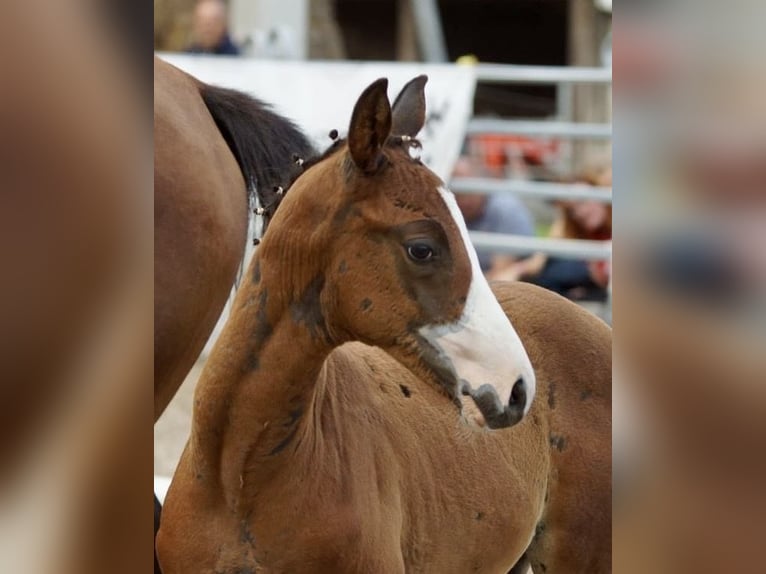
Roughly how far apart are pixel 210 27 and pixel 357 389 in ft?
8.46

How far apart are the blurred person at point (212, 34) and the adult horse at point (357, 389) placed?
7.93 ft

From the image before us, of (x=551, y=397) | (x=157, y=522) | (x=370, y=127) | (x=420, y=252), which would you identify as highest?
(x=370, y=127)

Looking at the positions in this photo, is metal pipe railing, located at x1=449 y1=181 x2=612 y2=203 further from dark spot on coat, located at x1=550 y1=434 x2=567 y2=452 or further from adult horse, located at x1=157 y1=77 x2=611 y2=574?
adult horse, located at x1=157 y1=77 x2=611 y2=574

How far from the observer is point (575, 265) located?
3408 millimetres

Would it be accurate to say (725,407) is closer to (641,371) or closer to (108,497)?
(641,371)

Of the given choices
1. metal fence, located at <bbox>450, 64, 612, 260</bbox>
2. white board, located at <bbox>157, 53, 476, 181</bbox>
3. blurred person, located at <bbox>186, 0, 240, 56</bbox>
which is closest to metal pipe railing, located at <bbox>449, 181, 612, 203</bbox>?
metal fence, located at <bbox>450, 64, 612, 260</bbox>

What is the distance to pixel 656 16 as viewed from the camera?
2.30 feet

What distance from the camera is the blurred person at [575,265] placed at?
3.33 meters

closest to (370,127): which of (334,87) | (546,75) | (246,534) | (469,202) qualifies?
(246,534)

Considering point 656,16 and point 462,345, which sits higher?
point 656,16

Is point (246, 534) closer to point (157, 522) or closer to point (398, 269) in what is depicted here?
point (157, 522)

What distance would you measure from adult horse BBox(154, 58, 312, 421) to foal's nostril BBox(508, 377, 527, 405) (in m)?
0.45

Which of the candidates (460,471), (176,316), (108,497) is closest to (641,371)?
(108,497)

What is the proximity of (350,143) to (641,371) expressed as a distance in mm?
575
